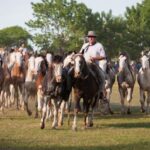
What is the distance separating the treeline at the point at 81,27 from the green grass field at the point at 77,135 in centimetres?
5647

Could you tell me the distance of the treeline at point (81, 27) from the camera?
78812mm

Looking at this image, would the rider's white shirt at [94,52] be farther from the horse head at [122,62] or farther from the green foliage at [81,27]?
the green foliage at [81,27]

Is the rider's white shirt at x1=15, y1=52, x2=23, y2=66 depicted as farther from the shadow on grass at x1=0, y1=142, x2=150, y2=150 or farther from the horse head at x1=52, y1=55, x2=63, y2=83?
the shadow on grass at x1=0, y1=142, x2=150, y2=150

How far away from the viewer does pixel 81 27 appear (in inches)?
3103

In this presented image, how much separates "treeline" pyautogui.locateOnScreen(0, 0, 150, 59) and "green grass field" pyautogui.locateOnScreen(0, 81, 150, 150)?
5647 cm

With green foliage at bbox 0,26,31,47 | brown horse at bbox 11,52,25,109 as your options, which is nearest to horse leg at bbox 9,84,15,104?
brown horse at bbox 11,52,25,109

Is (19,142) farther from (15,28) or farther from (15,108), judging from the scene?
(15,28)

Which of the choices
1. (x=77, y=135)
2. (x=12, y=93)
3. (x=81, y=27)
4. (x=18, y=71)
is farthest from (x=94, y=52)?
(x=81, y=27)

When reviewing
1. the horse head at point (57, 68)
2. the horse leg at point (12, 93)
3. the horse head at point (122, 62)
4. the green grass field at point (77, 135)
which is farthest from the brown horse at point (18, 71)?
the horse head at point (57, 68)

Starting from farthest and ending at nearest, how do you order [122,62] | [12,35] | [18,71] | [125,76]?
[12,35] → [125,76] → [122,62] → [18,71]

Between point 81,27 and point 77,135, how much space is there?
64.7m

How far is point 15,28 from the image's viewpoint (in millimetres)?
162500

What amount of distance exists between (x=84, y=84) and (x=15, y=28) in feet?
485

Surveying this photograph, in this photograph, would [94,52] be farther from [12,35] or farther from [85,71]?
[12,35]
